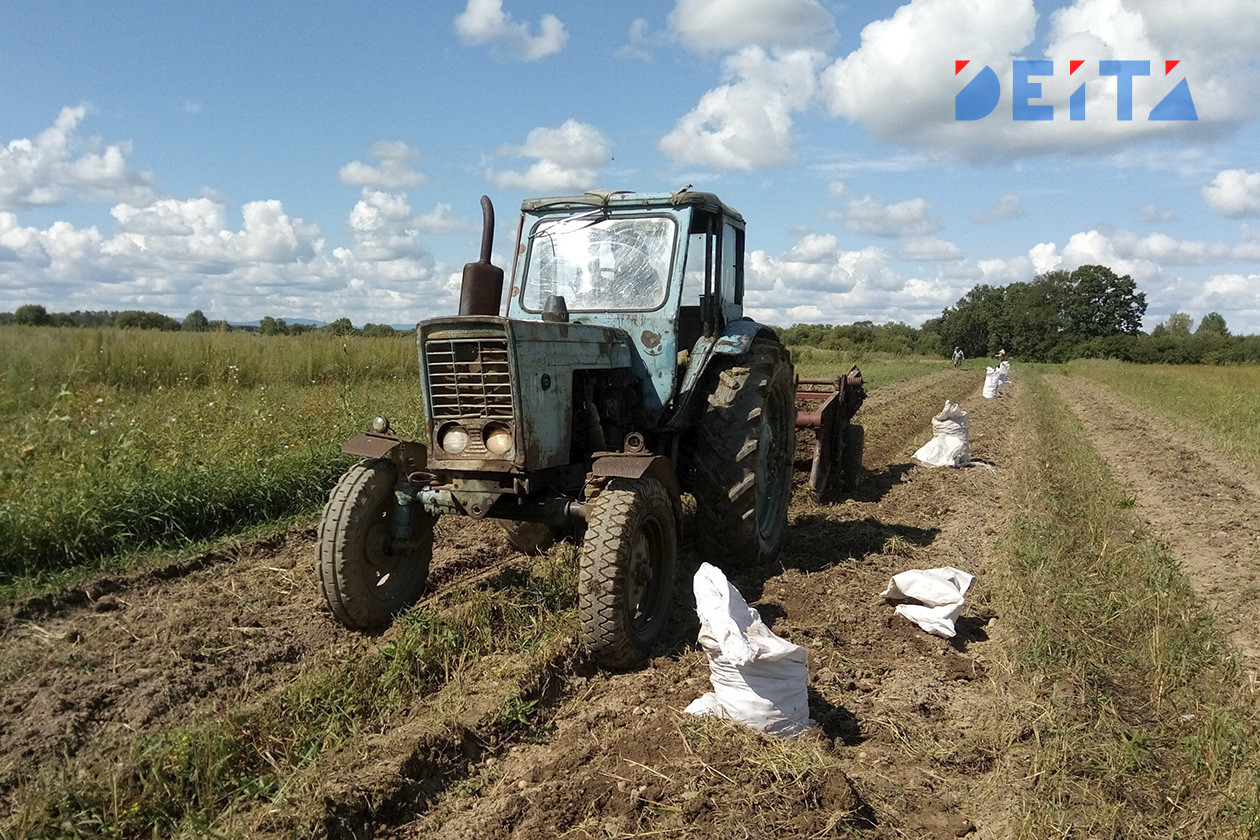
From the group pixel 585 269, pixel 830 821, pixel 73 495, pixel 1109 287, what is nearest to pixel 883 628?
pixel 830 821

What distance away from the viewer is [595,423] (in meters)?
4.84

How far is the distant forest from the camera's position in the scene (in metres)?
53.5

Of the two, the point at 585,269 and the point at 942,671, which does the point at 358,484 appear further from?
the point at 942,671

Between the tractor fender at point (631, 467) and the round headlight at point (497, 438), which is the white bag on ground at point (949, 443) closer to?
the tractor fender at point (631, 467)

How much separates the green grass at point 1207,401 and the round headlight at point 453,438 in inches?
421

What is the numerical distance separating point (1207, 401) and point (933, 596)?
67.6 feet

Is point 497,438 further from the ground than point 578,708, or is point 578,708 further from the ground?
point 497,438

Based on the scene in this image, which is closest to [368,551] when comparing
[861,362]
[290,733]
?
[290,733]

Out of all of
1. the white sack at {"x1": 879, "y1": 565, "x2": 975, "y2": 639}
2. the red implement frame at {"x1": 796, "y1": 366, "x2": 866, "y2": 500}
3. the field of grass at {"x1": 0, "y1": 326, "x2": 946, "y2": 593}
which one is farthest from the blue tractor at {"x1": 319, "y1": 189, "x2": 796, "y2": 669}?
the field of grass at {"x1": 0, "y1": 326, "x2": 946, "y2": 593}

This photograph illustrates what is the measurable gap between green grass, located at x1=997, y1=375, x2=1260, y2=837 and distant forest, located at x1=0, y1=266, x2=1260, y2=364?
1612 inches

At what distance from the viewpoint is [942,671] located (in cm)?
418

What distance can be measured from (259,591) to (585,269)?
2.82m

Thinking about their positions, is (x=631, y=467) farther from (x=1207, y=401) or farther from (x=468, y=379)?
(x=1207, y=401)

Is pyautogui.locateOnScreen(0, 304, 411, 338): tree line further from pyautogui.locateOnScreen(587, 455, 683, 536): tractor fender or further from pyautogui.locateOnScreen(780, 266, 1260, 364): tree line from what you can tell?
pyautogui.locateOnScreen(780, 266, 1260, 364): tree line
